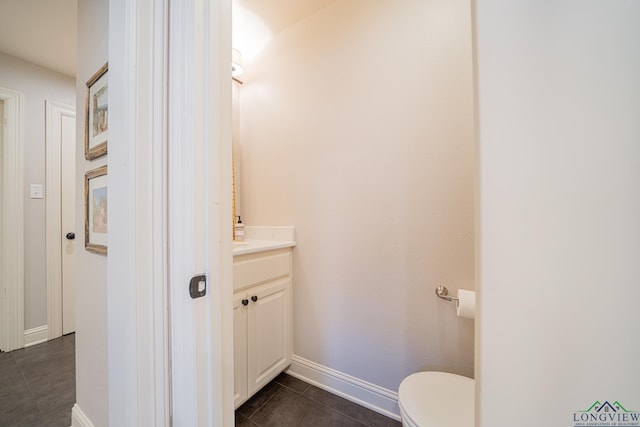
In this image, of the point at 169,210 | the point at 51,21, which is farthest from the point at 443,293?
the point at 51,21

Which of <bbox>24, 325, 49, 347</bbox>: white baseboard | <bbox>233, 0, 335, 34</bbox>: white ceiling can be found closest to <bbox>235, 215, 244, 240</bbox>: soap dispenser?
<bbox>233, 0, 335, 34</bbox>: white ceiling

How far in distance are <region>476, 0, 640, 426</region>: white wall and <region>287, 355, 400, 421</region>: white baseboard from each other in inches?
46.4

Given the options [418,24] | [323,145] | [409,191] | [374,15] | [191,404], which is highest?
[374,15]

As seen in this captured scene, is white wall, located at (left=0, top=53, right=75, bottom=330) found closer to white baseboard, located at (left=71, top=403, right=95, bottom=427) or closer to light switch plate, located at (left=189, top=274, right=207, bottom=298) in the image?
white baseboard, located at (left=71, top=403, right=95, bottom=427)

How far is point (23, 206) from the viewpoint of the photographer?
1.79m

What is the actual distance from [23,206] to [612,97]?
3.17m

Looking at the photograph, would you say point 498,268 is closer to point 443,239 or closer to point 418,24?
point 443,239

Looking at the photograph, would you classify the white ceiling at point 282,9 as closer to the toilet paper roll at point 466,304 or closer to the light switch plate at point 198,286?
the light switch plate at point 198,286

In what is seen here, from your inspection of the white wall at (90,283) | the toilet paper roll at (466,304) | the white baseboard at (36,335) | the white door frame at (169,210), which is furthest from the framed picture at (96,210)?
the white baseboard at (36,335)

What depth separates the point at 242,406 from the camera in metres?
1.25

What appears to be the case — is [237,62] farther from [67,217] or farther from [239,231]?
[67,217]

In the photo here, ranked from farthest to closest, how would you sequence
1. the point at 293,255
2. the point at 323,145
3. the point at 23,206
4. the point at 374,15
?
the point at 23,206, the point at 293,255, the point at 323,145, the point at 374,15

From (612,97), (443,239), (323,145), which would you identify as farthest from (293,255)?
(612,97)

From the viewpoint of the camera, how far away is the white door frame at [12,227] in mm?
1724
